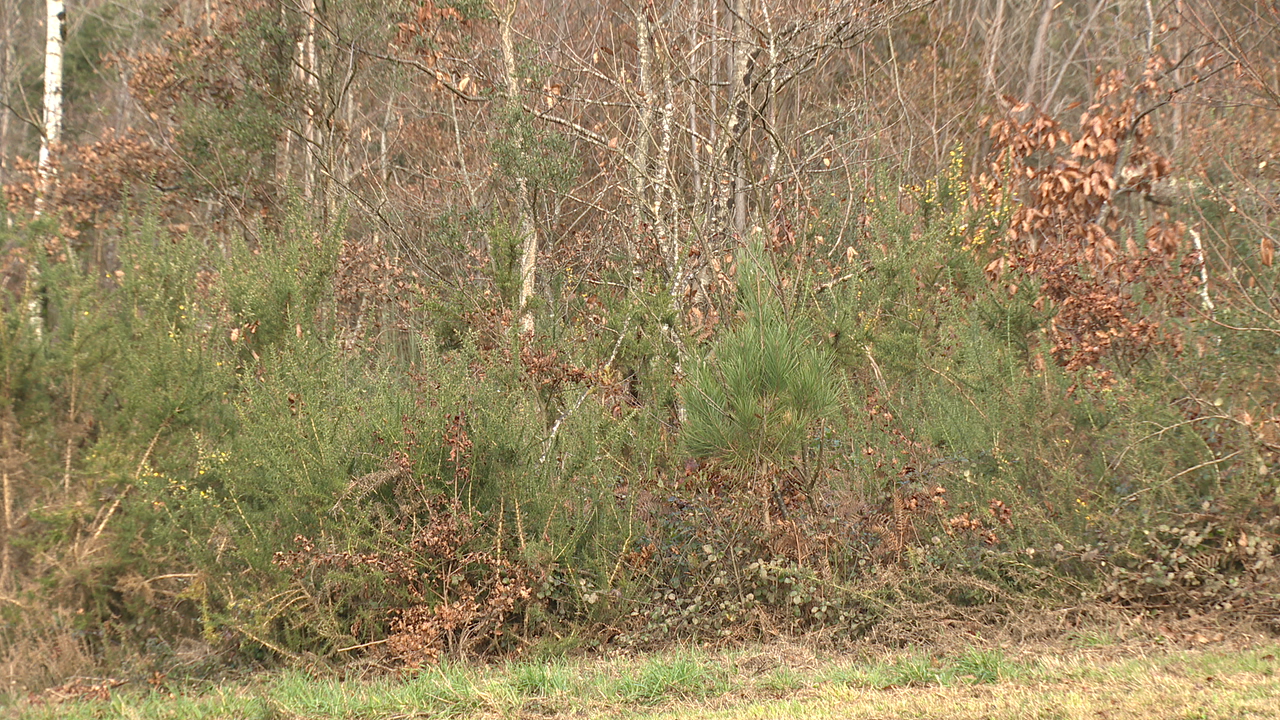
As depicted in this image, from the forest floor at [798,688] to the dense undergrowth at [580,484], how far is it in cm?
48

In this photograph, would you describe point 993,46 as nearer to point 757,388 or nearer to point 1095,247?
point 1095,247

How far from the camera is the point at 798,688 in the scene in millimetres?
5664

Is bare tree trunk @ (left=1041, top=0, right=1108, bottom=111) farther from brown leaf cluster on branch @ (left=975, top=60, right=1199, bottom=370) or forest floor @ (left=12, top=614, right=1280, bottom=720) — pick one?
forest floor @ (left=12, top=614, right=1280, bottom=720)

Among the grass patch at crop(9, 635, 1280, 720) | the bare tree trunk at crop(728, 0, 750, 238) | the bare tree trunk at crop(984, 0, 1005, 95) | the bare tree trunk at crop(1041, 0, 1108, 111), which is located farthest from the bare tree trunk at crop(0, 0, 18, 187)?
the grass patch at crop(9, 635, 1280, 720)

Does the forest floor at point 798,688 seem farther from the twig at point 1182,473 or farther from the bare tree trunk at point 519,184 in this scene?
the bare tree trunk at point 519,184

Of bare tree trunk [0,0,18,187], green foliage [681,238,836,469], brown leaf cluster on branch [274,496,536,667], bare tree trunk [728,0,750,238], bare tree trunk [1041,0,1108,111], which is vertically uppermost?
bare tree trunk [0,0,18,187]

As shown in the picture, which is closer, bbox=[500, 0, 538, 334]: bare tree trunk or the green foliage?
the green foliage

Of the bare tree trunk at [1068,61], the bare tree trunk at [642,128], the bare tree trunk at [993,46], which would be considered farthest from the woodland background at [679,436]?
the bare tree trunk at [993,46]

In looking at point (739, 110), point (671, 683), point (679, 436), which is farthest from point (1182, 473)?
point (739, 110)

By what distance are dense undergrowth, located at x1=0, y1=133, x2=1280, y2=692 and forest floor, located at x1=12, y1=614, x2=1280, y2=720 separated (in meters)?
0.48

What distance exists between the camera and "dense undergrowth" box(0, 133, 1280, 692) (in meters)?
6.87

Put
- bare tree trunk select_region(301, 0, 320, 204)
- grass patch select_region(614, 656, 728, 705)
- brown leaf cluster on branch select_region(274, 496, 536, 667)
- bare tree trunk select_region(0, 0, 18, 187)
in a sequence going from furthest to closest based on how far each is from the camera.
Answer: bare tree trunk select_region(0, 0, 18, 187)
bare tree trunk select_region(301, 0, 320, 204)
brown leaf cluster on branch select_region(274, 496, 536, 667)
grass patch select_region(614, 656, 728, 705)

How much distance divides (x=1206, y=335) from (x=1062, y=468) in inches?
68.7

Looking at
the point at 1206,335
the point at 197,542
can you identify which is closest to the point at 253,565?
the point at 197,542
